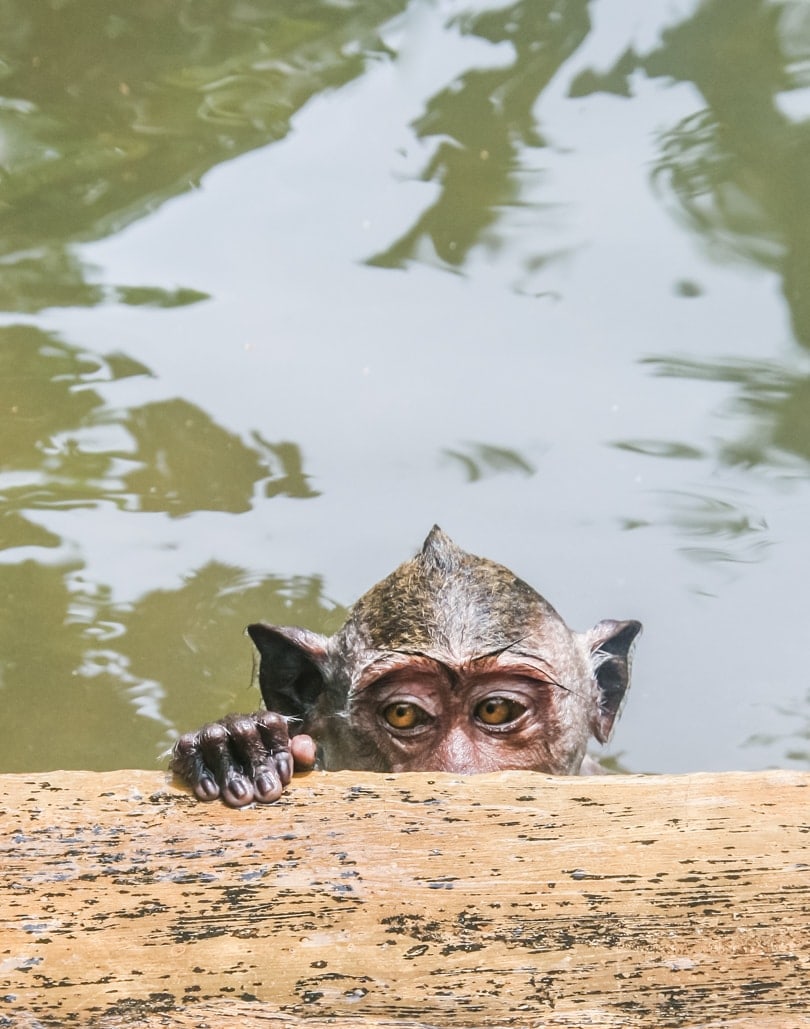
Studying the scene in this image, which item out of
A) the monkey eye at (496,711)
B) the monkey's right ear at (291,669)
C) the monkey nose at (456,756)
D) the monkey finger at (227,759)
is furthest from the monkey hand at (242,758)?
the monkey's right ear at (291,669)

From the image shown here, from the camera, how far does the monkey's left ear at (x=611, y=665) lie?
5566 millimetres

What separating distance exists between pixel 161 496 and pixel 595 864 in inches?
166

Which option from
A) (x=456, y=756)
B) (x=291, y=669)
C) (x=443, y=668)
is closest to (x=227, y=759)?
(x=456, y=756)

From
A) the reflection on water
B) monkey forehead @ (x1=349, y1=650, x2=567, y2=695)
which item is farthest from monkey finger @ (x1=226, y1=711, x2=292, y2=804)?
the reflection on water

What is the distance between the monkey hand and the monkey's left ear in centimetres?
247

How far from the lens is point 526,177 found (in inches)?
270

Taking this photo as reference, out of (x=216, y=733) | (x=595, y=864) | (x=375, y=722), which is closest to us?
(x=595, y=864)

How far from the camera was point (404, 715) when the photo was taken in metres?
4.81

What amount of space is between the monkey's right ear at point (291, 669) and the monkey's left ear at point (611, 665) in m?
1.23

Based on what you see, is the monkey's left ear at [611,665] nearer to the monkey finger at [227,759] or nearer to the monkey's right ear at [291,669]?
the monkey's right ear at [291,669]

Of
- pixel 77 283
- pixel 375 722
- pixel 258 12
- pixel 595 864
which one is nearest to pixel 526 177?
pixel 258 12

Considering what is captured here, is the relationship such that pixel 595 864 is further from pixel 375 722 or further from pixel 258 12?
pixel 258 12

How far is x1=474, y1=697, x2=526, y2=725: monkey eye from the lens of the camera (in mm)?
4789

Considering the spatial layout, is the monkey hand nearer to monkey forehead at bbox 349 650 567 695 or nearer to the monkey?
the monkey
